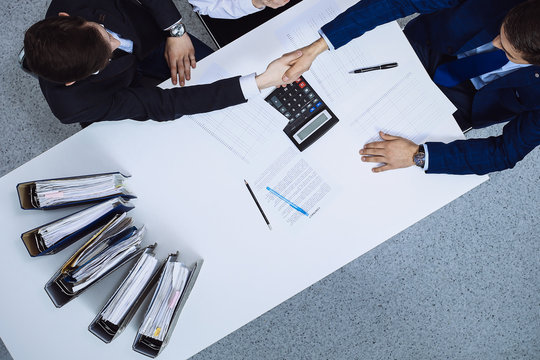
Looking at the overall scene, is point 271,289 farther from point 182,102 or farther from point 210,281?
point 182,102

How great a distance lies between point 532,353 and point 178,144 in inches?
80.0

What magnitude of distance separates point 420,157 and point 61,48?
102 cm

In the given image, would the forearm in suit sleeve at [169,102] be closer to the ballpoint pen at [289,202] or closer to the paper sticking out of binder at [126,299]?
the ballpoint pen at [289,202]

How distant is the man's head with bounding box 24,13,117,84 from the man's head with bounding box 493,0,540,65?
107 cm

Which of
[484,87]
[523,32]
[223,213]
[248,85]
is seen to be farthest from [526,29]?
[223,213]

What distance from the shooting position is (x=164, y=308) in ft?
3.24

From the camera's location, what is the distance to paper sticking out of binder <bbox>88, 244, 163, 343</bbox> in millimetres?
943

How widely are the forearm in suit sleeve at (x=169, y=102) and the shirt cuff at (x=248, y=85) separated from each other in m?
0.01

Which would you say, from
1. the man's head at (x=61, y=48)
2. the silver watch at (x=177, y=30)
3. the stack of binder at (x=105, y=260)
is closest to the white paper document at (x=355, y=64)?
the silver watch at (x=177, y=30)

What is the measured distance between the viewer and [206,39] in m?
1.80

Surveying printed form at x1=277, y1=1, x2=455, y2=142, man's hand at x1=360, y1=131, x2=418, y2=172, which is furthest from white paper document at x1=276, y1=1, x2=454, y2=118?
man's hand at x1=360, y1=131, x2=418, y2=172

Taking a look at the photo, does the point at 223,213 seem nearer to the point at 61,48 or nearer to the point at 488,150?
the point at 61,48

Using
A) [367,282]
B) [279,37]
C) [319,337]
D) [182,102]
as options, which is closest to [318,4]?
[279,37]

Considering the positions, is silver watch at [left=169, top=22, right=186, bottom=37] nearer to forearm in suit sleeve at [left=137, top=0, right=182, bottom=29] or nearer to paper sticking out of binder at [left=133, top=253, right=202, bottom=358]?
forearm in suit sleeve at [left=137, top=0, right=182, bottom=29]
